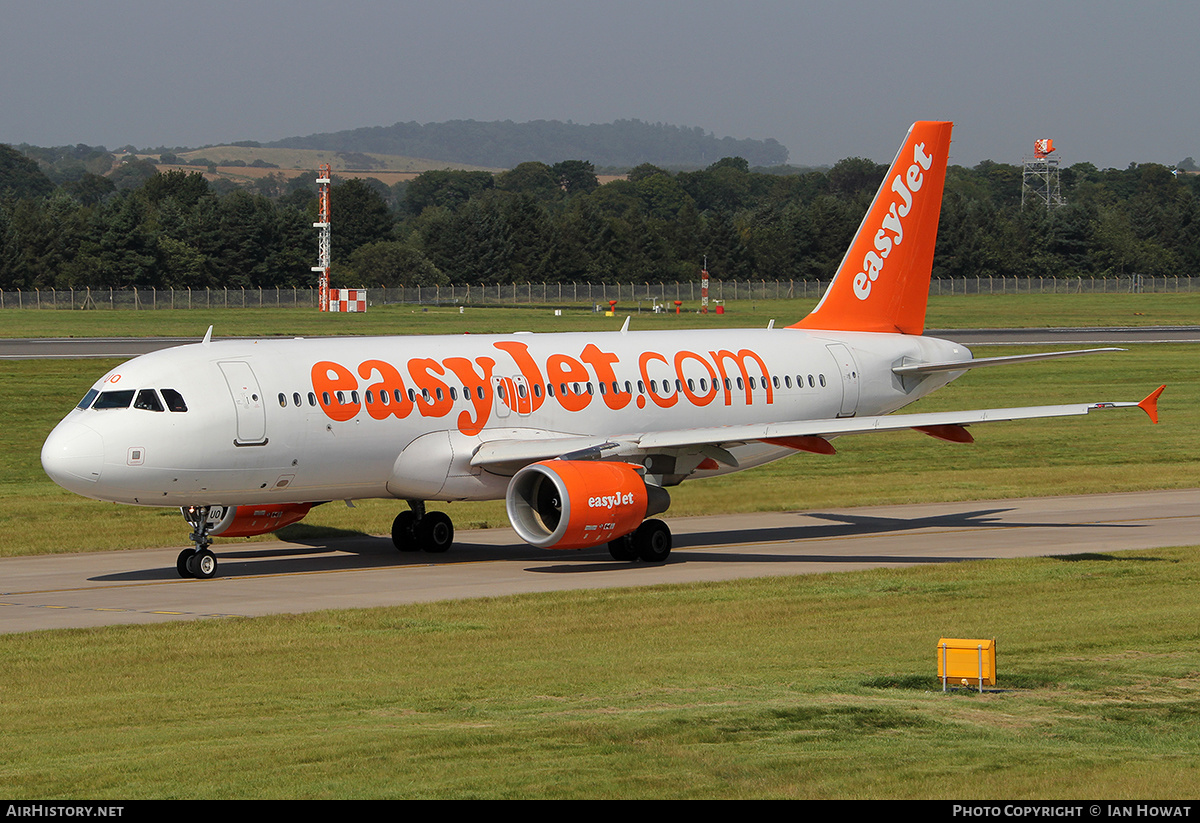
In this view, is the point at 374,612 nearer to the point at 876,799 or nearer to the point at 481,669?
the point at 481,669

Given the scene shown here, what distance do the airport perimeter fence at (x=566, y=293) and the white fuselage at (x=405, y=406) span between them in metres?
107

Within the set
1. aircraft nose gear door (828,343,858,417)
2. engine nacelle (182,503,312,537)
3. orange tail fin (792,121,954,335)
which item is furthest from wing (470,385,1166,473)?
orange tail fin (792,121,954,335)

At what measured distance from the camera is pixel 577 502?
29797 millimetres

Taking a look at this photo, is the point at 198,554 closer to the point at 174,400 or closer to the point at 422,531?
the point at 174,400

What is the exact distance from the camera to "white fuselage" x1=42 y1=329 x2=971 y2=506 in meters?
29.0

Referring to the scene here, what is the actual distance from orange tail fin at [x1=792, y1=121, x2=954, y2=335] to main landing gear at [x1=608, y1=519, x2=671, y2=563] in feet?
33.3

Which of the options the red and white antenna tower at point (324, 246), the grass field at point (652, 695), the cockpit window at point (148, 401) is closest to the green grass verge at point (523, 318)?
the red and white antenna tower at point (324, 246)

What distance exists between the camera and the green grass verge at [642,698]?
46.3 ft

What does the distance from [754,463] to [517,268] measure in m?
143

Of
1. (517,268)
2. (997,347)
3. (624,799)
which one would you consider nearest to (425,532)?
(624,799)

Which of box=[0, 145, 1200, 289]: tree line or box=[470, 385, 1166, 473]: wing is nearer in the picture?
box=[470, 385, 1166, 473]: wing

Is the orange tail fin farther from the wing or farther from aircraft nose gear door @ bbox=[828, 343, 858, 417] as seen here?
the wing

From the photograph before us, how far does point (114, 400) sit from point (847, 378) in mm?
18154

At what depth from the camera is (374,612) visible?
2605cm
